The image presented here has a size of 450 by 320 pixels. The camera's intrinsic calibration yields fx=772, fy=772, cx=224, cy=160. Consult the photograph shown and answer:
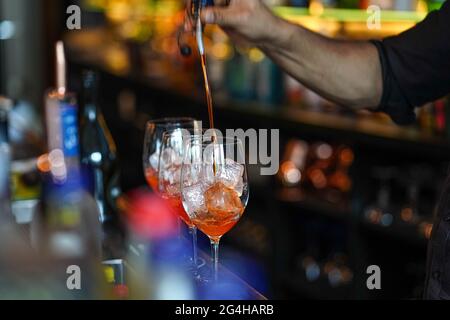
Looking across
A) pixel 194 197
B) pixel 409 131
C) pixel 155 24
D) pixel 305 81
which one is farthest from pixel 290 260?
pixel 155 24

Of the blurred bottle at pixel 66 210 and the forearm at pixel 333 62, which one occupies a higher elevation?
the forearm at pixel 333 62

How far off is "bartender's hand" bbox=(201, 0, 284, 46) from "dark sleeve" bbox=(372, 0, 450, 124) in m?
0.27

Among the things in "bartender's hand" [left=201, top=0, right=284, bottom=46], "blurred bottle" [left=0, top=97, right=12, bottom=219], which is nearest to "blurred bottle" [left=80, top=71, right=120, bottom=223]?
"blurred bottle" [left=0, top=97, right=12, bottom=219]

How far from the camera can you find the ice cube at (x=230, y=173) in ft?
4.26

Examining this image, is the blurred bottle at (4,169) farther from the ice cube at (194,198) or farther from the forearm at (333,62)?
the forearm at (333,62)

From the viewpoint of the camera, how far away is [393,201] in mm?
3117

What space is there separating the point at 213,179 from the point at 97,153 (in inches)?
28.9

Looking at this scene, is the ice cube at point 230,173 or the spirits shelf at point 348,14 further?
the spirits shelf at point 348,14

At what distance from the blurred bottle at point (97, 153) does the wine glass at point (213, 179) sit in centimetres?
60

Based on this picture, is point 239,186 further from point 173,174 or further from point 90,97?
point 90,97

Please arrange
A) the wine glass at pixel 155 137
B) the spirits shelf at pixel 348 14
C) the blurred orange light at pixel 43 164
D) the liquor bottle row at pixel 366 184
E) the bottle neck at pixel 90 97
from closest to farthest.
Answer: the wine glass at pixel 155 137
the bottle neck at pixel 90 97
the blurred orange light at pixel 43 164
the liquor bottle row at pixel 366 184
the spirits shelf at pixel 348 14

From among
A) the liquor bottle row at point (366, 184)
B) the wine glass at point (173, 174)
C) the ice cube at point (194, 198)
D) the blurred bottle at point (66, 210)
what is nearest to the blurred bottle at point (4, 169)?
the blurred bottle at point (66, 210)

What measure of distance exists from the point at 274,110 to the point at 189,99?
0.94m

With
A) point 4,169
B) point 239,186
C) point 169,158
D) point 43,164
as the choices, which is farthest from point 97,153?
point 239,186
